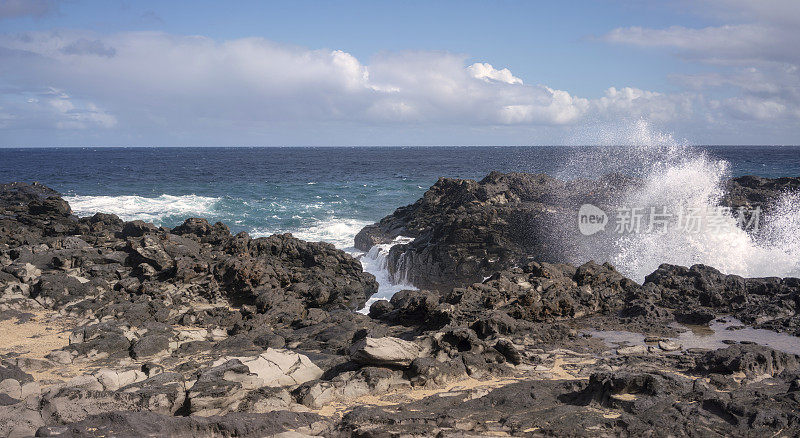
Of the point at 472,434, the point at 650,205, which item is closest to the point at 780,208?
the point at 650,205

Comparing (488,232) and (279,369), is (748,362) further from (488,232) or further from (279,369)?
(488,232)

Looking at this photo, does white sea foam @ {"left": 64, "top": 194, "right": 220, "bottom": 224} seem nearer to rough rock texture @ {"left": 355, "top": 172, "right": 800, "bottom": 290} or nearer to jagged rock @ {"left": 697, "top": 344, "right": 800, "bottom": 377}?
rough rock texture @ {"left": 355, "top": 172, "right": 800, "bottom": 290}

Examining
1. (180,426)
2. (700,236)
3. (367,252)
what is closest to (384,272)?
(367,252)

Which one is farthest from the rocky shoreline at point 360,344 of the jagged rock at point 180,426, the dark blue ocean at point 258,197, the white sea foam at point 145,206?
the white sea foam at point 145,206

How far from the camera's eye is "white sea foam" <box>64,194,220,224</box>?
32.0 meters

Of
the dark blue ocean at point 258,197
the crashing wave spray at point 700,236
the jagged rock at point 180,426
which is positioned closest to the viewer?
the jagged rock at point 180,426

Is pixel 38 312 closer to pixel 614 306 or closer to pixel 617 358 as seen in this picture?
pixel 617 358

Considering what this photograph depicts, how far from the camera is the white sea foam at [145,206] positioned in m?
32.0

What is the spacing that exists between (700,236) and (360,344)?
44.1 ft

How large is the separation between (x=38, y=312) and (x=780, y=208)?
72.6 feet

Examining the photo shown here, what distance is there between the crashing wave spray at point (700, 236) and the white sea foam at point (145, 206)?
80.0 feet

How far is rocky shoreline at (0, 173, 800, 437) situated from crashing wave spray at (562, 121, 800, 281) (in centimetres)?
229

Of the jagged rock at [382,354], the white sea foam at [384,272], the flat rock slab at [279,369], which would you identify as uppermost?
the jagged rock at [382,354]

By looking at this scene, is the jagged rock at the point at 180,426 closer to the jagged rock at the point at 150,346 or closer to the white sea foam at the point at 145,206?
the jagged rock at the point at 150,346
